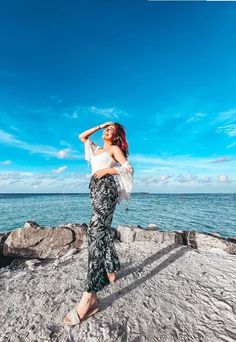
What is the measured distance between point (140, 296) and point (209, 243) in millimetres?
4510

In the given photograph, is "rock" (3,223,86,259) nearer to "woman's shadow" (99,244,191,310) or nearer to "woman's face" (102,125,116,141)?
"woman's shadow" (99,244,191,310)

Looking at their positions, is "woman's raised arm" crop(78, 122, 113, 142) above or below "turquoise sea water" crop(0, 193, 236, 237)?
above

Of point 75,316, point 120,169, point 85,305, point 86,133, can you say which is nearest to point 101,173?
point 120,169

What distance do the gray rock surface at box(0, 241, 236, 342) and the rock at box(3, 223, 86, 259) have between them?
2.06 m

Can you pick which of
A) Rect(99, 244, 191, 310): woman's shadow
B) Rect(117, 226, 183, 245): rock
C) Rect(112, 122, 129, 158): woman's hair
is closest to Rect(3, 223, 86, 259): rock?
Rect(117, 226, 183, 245): rock

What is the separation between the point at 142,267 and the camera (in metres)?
6.33

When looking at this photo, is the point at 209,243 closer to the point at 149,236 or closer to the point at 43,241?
the point at 149,236

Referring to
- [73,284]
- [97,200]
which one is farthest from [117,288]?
[97,200]

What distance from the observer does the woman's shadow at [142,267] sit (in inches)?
179

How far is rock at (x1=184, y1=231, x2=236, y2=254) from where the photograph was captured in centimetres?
803

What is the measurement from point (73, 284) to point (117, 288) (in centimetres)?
99

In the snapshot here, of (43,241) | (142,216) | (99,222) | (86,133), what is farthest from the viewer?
(142,216)

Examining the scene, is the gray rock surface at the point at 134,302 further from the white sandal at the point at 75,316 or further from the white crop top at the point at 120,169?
the white crop top at the point at 120,169

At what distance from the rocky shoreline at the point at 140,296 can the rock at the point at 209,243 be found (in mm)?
31
